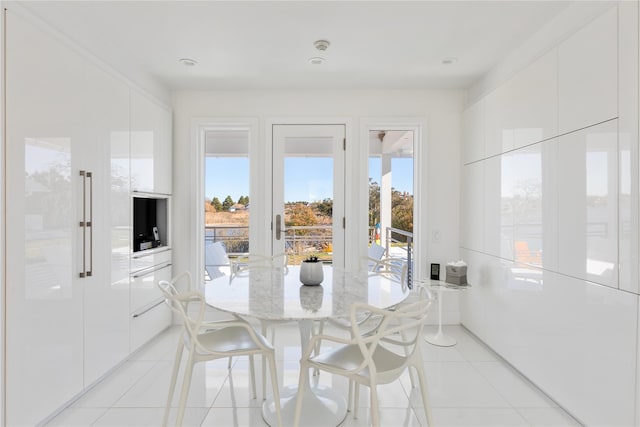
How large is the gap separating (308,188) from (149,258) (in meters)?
1.66

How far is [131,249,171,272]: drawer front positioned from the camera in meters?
2.84

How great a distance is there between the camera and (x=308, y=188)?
364 cm

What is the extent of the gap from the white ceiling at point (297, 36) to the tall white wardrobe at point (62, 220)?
0.26 meters

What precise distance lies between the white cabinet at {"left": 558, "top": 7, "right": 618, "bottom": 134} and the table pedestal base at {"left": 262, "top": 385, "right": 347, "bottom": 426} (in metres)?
2.16

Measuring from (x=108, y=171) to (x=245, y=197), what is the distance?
1653mm

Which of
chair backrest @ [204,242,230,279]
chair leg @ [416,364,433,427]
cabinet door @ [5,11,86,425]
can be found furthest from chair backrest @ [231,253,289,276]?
chair leg @ [416,364,433,427]

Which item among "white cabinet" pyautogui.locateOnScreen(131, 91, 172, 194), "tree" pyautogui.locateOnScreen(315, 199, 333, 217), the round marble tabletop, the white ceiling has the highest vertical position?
the white ceiling

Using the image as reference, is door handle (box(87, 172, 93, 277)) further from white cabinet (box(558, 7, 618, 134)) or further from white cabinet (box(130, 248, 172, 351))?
white cabinet (box(558, 7, 618, 134))

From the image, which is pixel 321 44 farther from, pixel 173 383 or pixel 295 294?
pixel 173 383

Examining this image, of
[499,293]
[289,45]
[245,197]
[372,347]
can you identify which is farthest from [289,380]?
[289,45]

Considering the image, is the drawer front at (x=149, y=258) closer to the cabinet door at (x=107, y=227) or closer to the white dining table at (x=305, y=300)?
the cabinet door at (x=107, y=227)

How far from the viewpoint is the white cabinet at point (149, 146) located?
2.84 m

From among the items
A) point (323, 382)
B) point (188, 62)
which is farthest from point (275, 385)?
point (188, 62)

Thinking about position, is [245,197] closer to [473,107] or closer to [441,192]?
[441,192]
